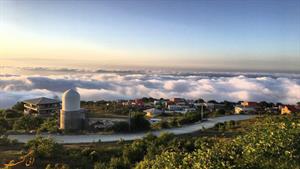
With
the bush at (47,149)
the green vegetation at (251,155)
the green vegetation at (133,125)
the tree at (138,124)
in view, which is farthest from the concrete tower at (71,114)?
the green vegetation at (251,155)

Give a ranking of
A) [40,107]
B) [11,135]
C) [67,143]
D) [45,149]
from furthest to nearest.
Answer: [40,107] < [11,135] < [67,143] < [45,149]

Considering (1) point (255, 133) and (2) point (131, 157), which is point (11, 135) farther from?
(1) point (255, 133)

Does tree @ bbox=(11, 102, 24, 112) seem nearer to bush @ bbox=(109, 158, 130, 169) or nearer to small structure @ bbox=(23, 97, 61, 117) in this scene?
small structure @ bbox=(23, 97, 61, 117)

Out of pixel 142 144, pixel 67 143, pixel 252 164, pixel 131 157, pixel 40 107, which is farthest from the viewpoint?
pixel 40 107

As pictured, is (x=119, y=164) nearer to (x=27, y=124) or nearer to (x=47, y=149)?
(x=47, y=149)

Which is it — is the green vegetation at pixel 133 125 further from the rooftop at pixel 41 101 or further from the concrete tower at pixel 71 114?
the rooftop at pixel 41 101

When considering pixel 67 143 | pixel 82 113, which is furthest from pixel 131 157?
pixel 82 113
